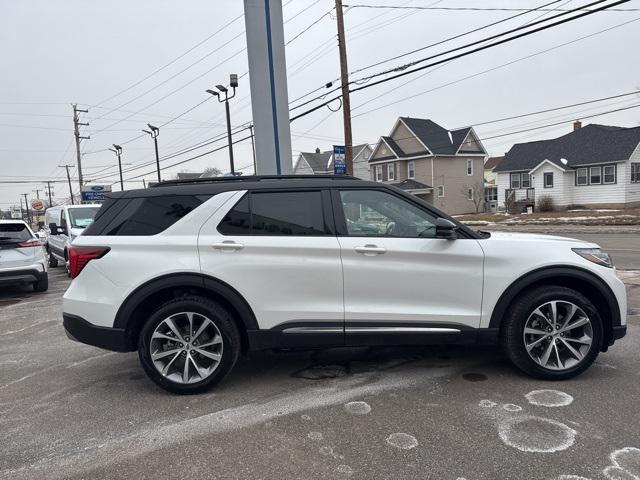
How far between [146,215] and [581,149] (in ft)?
123

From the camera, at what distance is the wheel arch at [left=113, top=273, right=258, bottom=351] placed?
12.6ft

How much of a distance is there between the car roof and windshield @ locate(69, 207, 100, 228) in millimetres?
9333

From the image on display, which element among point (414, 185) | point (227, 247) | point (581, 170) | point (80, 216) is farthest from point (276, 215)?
point (414, 185)

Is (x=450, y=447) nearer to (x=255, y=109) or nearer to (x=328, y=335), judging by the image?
(x=328, y=335)

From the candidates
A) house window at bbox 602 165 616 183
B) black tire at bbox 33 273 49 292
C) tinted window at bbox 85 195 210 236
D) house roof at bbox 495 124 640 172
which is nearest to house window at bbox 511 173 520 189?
house roof at bbox 495 124 640 172

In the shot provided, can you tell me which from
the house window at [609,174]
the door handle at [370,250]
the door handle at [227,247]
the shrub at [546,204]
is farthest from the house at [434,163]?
the door handle at [227,247]

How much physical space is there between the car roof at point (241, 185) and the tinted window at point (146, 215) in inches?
2.2

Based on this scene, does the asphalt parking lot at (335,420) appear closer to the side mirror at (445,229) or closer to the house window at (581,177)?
the side mirror at (445,229)

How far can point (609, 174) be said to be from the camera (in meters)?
32.3

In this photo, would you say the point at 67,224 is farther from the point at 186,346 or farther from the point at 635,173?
the point at 635,173

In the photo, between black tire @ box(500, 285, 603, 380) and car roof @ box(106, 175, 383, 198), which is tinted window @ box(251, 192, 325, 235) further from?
black tire @ box(500, 285, 603, 380)

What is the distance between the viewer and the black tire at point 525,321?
12.8 ft

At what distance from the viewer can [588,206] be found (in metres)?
33.8

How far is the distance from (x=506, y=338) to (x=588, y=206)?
34763 millimetres
